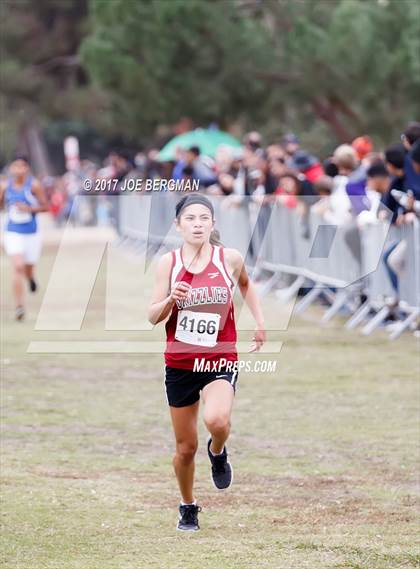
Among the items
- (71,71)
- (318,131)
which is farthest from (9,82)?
(318,131)

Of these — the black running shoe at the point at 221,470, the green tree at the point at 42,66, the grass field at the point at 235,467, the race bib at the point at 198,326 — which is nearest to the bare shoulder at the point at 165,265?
the race bib at the point at 198,326

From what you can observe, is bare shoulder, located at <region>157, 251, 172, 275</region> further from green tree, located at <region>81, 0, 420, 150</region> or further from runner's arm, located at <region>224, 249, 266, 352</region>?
green tree, located at <region>81, 0, 420, 150</region>

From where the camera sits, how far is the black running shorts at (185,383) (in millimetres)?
6746

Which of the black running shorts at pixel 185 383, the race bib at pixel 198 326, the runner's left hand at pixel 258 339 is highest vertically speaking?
the race bib at pixel 198 326

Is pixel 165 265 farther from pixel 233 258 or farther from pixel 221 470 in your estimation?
pixel 221 470

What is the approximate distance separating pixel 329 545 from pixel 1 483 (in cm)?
225

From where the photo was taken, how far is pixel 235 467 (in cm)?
841

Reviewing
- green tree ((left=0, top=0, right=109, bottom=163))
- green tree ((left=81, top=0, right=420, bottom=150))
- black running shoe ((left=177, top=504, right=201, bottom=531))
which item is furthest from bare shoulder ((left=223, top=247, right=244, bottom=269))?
green tree ((left=0, top=0, right=109, bottom=163))

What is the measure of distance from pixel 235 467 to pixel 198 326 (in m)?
1.92

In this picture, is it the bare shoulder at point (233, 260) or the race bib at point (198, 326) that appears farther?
the bare shoulder at point (233, 260)

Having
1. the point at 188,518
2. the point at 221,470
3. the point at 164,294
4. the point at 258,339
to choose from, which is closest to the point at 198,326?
the point at 164,294

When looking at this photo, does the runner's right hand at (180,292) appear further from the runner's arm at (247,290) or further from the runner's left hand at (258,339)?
the runner's left hand at (258,339)

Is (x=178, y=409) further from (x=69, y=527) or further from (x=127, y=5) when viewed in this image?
(x=127, y=5)

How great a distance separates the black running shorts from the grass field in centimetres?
65
